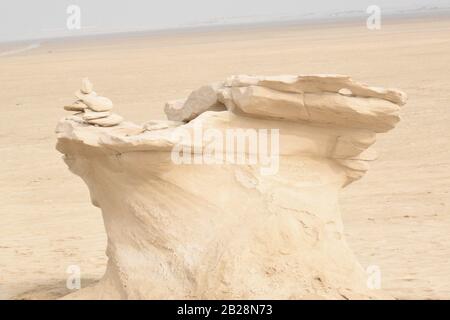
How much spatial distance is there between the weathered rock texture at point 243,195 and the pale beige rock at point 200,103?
14 centimetres

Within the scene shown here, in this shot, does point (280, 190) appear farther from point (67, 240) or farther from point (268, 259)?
point (67, 240)

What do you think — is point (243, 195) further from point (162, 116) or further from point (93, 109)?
point (162, 116)

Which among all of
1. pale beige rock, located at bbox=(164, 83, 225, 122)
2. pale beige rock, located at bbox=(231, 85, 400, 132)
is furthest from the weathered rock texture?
pale beige rock, located at bbox=(164, 83, 225, 122)

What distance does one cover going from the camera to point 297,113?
7.22 m

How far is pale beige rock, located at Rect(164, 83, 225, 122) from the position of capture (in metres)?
7.65

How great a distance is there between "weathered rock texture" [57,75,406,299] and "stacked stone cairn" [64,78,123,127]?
0.09m

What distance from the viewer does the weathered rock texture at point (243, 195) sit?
703 cm

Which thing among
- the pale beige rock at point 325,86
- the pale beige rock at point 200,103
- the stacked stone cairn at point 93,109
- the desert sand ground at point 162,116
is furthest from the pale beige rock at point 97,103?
the desert sand ground at point 162,116

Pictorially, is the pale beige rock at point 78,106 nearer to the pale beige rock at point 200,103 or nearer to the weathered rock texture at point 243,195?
the weathered rock texture at point 243,195

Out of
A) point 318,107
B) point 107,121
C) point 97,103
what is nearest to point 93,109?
point 97,103

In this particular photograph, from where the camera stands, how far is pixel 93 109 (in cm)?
755

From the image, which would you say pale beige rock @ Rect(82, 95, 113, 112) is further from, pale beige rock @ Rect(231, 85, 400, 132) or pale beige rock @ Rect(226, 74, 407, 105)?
pale beige rock @ Rect(226, 74, 407, 105)

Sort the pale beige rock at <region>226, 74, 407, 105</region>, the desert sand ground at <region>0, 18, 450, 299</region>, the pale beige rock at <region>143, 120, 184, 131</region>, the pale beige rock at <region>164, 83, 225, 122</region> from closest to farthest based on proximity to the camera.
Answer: the pale beige rock at <region>226, 74, 407, 105</region>
the pale beige rock at <region>143, 120, 184, 131</region>
the pale beige rock at <region>164, 83, 225, 122</region>
the desert sand ground at <region>0, 18, 450, 299</region>

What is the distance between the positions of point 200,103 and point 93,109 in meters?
0.88
